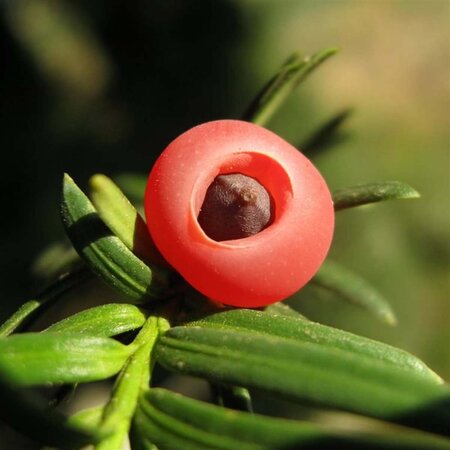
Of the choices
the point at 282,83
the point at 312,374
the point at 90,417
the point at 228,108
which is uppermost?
the point at 282,83

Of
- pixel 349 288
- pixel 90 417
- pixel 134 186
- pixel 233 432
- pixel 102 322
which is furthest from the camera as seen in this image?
pixel 134 186

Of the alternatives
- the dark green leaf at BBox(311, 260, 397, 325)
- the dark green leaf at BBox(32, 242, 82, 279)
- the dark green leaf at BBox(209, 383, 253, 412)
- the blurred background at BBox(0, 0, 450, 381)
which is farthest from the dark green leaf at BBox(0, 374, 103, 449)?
the blurred background at BBox(0, 0, 450, 381)

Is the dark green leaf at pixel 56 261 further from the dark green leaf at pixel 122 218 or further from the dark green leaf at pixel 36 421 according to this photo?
the dark green leaf at pixel 36 421

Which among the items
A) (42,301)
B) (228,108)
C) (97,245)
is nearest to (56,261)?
(42,301)

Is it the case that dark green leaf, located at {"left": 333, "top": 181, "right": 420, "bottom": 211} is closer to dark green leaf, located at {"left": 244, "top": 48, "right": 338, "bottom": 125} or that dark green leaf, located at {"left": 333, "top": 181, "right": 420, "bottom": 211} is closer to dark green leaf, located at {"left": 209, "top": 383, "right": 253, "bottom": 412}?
dark green leaf, located at {"left": 244, "top": 48, "right": 338, "bottom": 125}

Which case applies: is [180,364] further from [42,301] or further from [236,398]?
[42,301]

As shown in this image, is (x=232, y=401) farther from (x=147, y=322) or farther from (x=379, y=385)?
(x=379, y=385)
